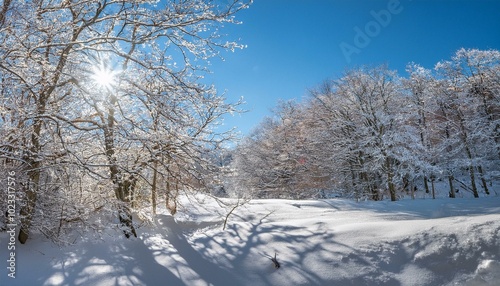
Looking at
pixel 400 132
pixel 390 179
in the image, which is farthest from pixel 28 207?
pixel 400 132

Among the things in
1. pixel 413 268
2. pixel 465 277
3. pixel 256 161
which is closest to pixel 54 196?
pixel 413 268

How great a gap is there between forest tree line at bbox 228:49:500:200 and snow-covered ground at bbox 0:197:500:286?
7555mm

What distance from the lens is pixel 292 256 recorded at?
15.4 ft

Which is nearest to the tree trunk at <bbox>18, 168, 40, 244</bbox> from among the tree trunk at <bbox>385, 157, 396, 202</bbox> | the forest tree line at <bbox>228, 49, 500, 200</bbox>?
the forest tree line at <bbox>228, 49, 500, 200</bbox>

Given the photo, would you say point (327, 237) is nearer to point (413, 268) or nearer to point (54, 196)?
point (413, 268)

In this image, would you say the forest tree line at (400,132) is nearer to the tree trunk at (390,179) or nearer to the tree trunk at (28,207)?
the tree trunk at (390,179)


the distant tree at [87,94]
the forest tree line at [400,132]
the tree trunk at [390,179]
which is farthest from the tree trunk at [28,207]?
the tree trunk at [390,179]

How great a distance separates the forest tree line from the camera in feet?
51.0

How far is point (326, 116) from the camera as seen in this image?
65.6 feet

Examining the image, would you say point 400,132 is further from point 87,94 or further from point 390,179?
point 87,94

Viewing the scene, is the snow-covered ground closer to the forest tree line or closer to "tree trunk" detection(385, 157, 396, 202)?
the forest tree line

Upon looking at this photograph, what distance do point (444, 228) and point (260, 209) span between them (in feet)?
16.7

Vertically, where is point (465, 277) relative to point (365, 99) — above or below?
below

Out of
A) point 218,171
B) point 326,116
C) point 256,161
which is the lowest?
point 218,171
